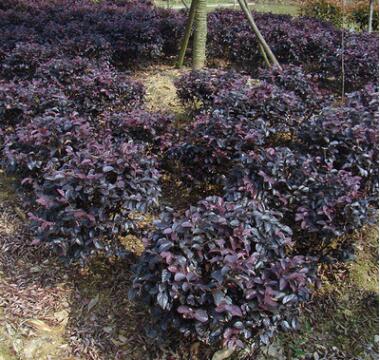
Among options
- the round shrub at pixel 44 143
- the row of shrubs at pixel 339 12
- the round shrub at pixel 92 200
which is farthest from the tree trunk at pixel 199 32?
the row of shrubs at pixel 339 12

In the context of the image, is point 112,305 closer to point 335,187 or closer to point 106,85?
point 335,187

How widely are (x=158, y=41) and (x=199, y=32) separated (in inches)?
31.2

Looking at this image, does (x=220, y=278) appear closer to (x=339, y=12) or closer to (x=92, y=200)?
(x=92, y=200)

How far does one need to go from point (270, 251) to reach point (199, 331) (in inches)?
21.5

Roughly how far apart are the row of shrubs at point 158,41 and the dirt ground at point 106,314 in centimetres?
Result: 276

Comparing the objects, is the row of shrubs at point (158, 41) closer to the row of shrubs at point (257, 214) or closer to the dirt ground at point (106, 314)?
the row of shrubs at point (257, 214)

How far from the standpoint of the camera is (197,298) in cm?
216

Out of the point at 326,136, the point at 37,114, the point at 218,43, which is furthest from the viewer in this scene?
the point at 218,43

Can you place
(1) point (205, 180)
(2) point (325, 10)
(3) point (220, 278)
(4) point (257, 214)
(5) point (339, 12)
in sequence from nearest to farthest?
(3) point (220, 278)
(4) point (257, 214)
(1) point (205, 180)
(5) point (339, 12)
(2) point (325, 10)

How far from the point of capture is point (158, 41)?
6223 mm

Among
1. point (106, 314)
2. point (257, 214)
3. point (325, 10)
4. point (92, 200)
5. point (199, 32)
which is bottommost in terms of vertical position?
point (106, 314)

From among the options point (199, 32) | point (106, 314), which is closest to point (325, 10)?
point (199, 32)

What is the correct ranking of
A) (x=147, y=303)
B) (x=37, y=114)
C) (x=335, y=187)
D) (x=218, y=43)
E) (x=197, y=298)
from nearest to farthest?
(x=197, y=298) < (x=147, y=303) < (x=335, y=187) < (x=37, y=114) < (x=218, y=43)

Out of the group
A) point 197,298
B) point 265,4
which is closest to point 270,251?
point 197,298
